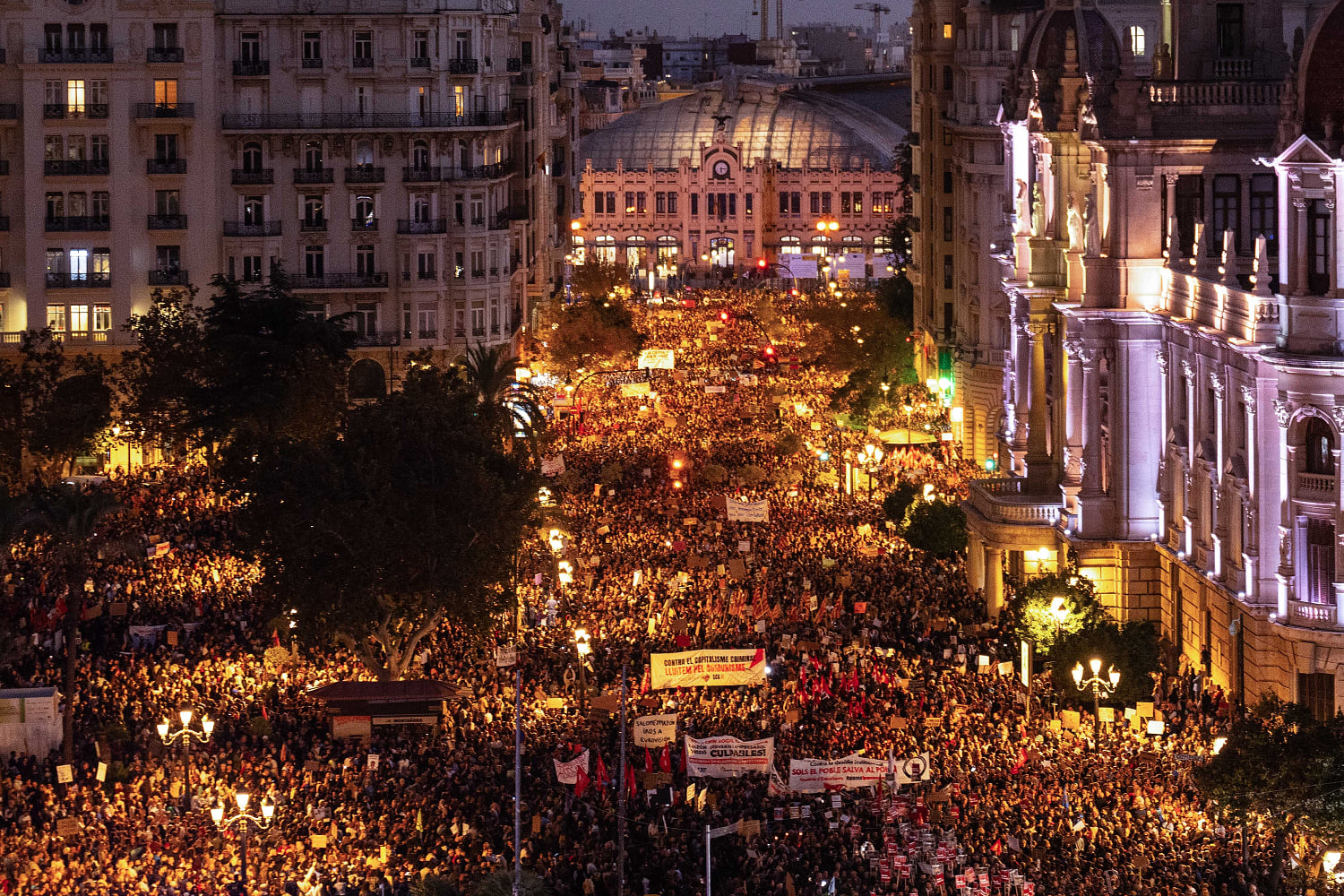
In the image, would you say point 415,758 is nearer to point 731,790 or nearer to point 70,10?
point 731,790

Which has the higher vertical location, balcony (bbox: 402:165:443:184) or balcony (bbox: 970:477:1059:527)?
balcony (bbox: 402:165:443:184)

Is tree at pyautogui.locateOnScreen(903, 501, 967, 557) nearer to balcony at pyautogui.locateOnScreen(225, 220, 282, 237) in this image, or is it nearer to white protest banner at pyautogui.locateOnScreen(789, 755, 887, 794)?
white protest banner at pyautogui.locateOnScreen(789, 755, 887, 794)

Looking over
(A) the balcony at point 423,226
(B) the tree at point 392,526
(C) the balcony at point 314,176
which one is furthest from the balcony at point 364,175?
(B) the tree at point 392,526

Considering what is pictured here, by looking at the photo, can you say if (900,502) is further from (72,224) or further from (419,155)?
(72,224)

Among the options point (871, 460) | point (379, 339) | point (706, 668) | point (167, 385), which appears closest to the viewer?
point (706, 668)

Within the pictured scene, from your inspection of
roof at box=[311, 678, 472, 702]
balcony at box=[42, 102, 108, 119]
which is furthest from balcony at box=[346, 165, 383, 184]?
roof at box=[311, 678, 472, 702]

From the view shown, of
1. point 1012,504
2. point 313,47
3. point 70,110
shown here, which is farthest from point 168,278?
point 1012,504

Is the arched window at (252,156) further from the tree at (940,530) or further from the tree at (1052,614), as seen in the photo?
the tree at (1052,614)
